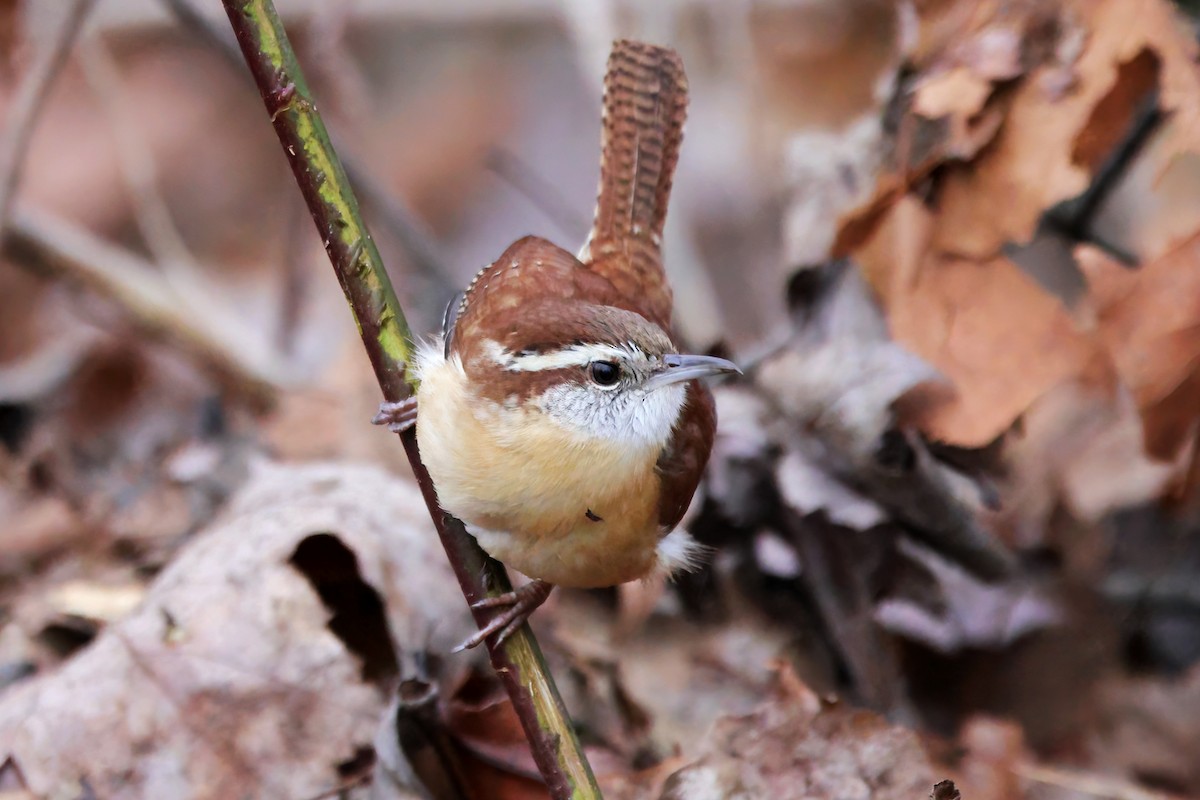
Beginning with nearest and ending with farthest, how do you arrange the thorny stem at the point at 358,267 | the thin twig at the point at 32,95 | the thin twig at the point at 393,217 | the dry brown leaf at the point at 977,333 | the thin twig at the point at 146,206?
the thorny stem at the point at 358,267 < the dry brown leaf at the point at 977,333 < the thin twig at the point at 32,95 < the thin twig at the point at 393,217 < the thin twig at the point at 146,206

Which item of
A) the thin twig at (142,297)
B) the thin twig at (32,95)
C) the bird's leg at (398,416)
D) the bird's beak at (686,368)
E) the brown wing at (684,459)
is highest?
the thin twig at (32,95)

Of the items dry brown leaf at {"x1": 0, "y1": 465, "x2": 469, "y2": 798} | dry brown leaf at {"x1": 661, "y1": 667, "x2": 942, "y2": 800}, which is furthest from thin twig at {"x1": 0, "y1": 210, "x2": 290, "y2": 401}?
dry brown leaf at {"x1": 661, "y1": 667, "x2": 942, "y2": 800}

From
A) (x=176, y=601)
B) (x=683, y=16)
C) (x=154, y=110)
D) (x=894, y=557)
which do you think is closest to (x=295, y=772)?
(x=176, y=601)

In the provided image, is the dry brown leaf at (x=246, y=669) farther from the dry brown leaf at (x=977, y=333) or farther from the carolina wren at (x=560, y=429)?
the dry brown leaf at (x=977, y=333)

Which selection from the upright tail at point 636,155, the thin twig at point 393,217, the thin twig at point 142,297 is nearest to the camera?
the upright tail at point 636,155

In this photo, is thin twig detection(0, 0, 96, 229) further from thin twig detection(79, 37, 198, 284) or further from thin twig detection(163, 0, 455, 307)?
thin twig detection(79, 37, 198, 284)

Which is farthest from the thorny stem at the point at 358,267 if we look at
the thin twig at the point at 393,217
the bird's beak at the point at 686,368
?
the thin twig at the point at 393,217

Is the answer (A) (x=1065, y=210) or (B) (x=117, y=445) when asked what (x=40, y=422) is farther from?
(A) (x=1065, y=210)
